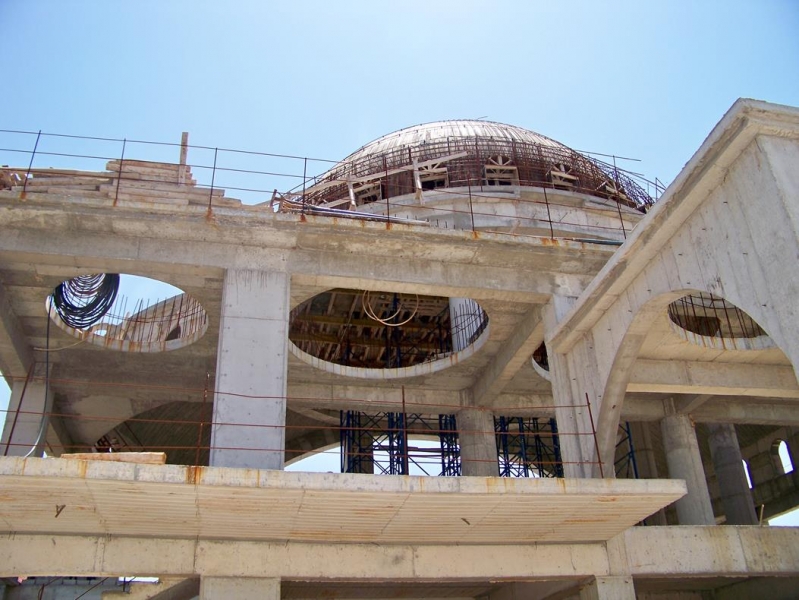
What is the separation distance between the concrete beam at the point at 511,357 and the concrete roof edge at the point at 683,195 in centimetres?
211

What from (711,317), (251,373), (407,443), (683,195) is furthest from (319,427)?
(683,195)

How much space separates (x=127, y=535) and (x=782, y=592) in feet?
40.4

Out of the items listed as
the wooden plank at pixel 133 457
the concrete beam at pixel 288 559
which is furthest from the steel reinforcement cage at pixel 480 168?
the wooden plank at pixel 133 457

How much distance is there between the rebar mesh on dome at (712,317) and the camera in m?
18.3

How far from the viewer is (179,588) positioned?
1106cm

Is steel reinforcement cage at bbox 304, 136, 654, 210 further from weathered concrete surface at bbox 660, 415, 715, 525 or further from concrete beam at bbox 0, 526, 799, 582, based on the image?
concrete beam at bbox 0, 526, 799, 582

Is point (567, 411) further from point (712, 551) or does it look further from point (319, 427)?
point (319, 427)

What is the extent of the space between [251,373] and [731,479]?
47.0 ft

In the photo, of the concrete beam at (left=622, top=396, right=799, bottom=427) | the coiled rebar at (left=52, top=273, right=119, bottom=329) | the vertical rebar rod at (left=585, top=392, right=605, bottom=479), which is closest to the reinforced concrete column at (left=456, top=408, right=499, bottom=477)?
the concrete beam at (left=622, top=396, right=799, bottom=427)

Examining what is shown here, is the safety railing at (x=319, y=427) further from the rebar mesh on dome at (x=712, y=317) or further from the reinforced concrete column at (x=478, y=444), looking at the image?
the rebar mesh on dome at (x=712, y=317)

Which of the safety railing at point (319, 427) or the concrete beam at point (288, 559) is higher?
the safety railing at point (319, 427)

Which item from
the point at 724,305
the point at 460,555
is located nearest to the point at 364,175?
the point at 724,305

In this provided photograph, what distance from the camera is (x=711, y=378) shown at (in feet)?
51.9

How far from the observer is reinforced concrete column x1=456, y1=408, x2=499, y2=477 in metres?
17.9
